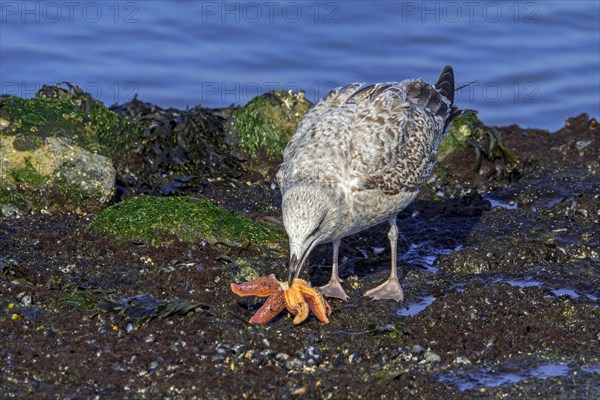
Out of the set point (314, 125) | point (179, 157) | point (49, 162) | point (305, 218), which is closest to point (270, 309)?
point (305, 218)

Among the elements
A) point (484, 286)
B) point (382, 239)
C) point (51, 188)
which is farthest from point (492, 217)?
point (51, 188)

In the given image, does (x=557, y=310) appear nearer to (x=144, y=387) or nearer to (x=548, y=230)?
(x=548, y=230)

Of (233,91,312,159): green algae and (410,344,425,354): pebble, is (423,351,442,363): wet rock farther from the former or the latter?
(233,91,312,159): green algae

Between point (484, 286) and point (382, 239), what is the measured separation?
1.88 meters

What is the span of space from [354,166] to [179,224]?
1.82 meters

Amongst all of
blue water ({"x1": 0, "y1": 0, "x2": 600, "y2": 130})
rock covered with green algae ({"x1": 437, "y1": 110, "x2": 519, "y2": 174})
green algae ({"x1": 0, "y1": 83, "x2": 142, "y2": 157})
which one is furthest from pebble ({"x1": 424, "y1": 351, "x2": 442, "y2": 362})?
blue water ({"x1": 0, "y1": 0, "x2": 600, "y2": 130})

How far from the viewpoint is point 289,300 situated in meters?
7.61

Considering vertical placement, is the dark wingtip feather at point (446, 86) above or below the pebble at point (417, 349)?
above

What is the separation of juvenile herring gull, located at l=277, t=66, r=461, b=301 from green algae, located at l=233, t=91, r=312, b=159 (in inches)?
99.6

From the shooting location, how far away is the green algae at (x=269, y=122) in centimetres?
1178

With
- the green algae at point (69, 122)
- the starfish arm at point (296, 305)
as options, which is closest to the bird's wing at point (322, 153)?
the starfish arm at point (296, 305)

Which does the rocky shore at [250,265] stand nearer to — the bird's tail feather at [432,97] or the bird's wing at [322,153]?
the bird's wing at [322,153]

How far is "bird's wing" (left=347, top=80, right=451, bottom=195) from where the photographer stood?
843 cm

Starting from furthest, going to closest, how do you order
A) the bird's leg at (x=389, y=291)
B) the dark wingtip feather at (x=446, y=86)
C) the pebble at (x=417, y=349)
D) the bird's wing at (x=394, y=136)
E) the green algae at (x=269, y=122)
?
the green algae at (x=269, y=122), the dark wingtip feather at (x=446, y=86), the bird's wing at (x=394, y=136), the bird's leg at (x=389, y=291), the pebble at (x=417, y=349)
